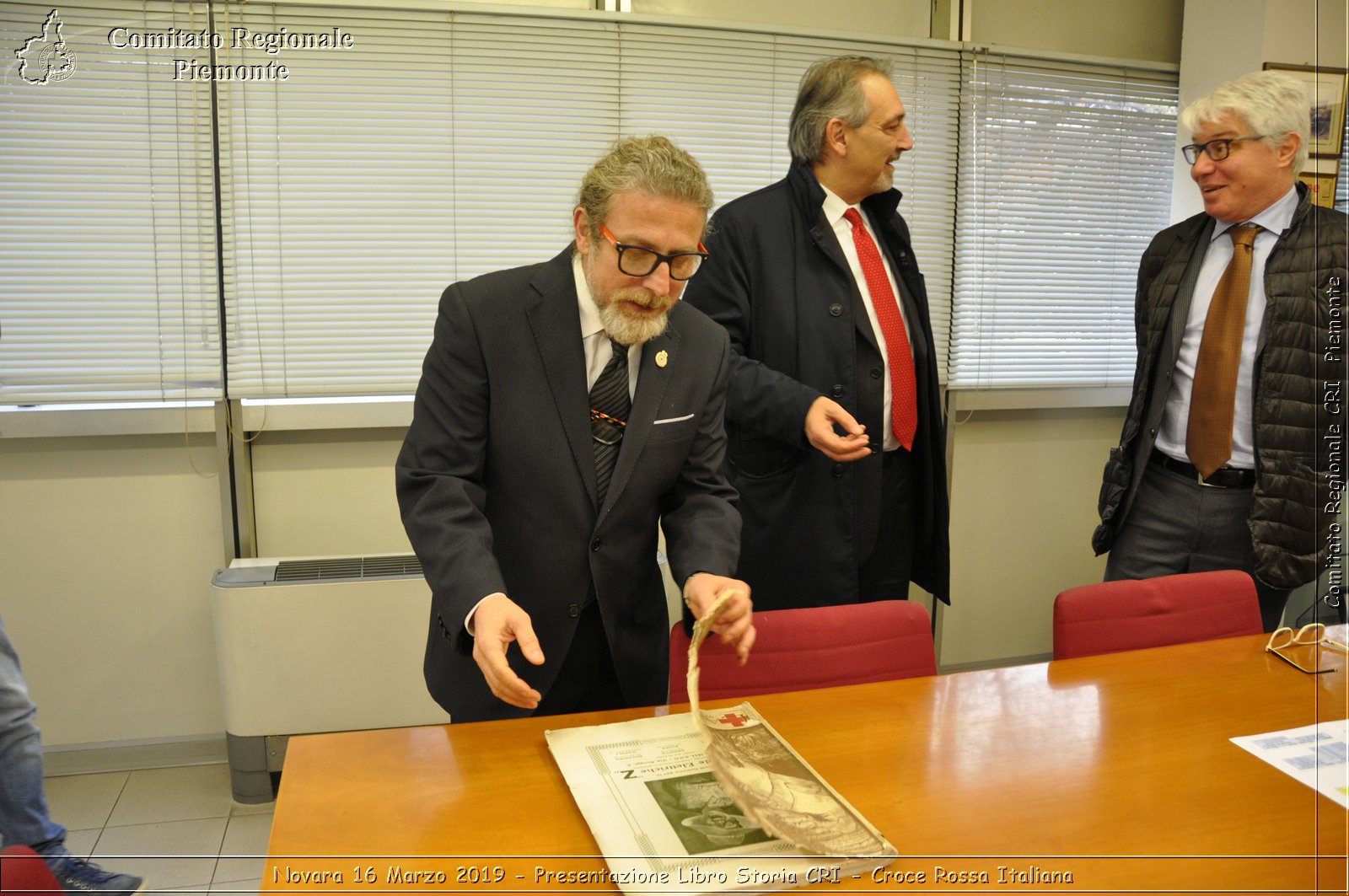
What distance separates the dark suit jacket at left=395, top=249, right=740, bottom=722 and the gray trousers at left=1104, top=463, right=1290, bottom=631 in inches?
57.6

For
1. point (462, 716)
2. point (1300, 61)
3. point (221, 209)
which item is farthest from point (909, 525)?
point (1300, 61)

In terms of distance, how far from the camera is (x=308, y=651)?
3.07 meters

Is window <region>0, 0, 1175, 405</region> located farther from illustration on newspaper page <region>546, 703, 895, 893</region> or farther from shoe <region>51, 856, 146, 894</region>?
illustration on newspaper page <region>546, 703, 895, 893</region>

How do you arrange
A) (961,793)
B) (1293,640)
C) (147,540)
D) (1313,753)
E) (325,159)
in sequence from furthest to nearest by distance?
(147,540), (325,159), (1293,640), (1313,753), (961,793)

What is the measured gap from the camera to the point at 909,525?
264cm

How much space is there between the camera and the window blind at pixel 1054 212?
3863mm

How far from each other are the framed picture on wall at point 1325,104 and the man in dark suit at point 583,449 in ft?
2.76

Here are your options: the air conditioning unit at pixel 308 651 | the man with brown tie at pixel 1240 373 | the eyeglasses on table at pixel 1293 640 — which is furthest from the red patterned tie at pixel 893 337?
the air conditioning unit at pixel 308 651

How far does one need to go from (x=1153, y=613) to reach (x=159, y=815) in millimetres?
2810

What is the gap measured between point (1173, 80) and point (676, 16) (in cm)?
216

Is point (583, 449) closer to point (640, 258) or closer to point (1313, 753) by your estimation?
point (640, 258)

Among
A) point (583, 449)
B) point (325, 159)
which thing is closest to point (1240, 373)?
point (583, 449)

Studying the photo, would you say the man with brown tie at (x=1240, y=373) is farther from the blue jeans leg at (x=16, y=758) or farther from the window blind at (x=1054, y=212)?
the blue jeans leg at (x=16, y=758)

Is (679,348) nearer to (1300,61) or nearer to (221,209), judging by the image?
(221,209)
